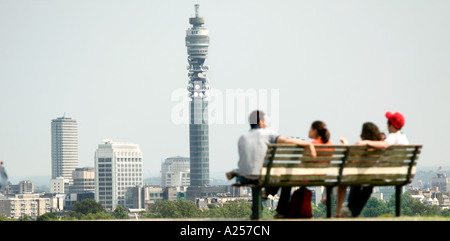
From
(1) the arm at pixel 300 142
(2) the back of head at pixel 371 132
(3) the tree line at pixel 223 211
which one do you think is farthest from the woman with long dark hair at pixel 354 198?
(3) the tree line at pixel 223 211

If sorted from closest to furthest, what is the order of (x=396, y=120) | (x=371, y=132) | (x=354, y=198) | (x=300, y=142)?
(x=300, y=142) → (x=371, y=132) → (x=354, y=198) → (x=396, y=120)

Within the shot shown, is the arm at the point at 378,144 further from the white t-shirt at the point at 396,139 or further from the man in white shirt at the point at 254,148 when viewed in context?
the man in white shirt at the point at 254,148

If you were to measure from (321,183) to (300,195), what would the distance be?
1.16ft

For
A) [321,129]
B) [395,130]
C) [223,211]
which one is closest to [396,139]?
[395,130]

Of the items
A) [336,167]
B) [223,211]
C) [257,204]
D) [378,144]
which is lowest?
[223,211]

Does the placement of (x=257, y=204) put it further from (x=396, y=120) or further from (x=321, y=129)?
(x=396, y=120)

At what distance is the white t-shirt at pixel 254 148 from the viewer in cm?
1545

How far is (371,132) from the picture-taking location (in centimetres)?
1592

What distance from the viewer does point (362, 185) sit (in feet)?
52.4

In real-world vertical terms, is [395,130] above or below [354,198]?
above

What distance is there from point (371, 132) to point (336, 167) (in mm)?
761

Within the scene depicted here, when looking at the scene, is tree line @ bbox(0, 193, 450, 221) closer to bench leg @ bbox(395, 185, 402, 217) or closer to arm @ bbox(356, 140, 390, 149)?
bench leg @ bbox(395, 185, 402, 217)

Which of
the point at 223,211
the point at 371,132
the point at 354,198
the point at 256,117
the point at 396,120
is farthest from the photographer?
the point at 223,211
